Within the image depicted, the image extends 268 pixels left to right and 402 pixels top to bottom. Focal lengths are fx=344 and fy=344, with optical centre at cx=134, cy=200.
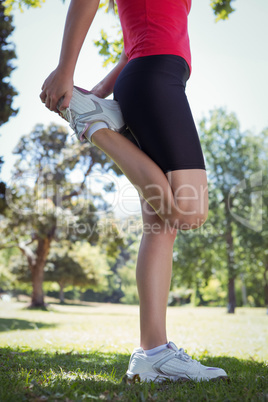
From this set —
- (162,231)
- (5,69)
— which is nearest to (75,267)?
(5,69)

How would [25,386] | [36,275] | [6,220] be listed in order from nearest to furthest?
[25,386], [6,220], [36,275]

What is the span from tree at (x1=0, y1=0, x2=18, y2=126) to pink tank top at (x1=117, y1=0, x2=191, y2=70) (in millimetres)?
8604

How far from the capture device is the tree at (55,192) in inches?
660

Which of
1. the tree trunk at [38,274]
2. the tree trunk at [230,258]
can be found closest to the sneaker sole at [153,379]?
the tree trunk at [38,274]

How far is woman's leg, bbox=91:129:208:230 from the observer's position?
5.05ft

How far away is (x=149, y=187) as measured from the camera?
1533 millimetres

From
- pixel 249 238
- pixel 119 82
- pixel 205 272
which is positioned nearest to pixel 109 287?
pixel 205 272

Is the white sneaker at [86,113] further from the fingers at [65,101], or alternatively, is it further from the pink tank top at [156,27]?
the pink tank top at [156,27]

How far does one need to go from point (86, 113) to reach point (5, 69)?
9.28m

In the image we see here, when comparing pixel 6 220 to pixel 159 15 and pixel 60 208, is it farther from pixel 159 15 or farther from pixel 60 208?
pixel 159 15

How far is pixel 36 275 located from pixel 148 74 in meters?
18.9

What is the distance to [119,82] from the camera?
5.78ft

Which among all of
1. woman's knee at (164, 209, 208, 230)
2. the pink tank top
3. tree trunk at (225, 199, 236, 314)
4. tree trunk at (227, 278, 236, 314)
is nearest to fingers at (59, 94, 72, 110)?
the pink tank top

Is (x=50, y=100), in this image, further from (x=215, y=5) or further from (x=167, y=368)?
(x=215, y=5)
